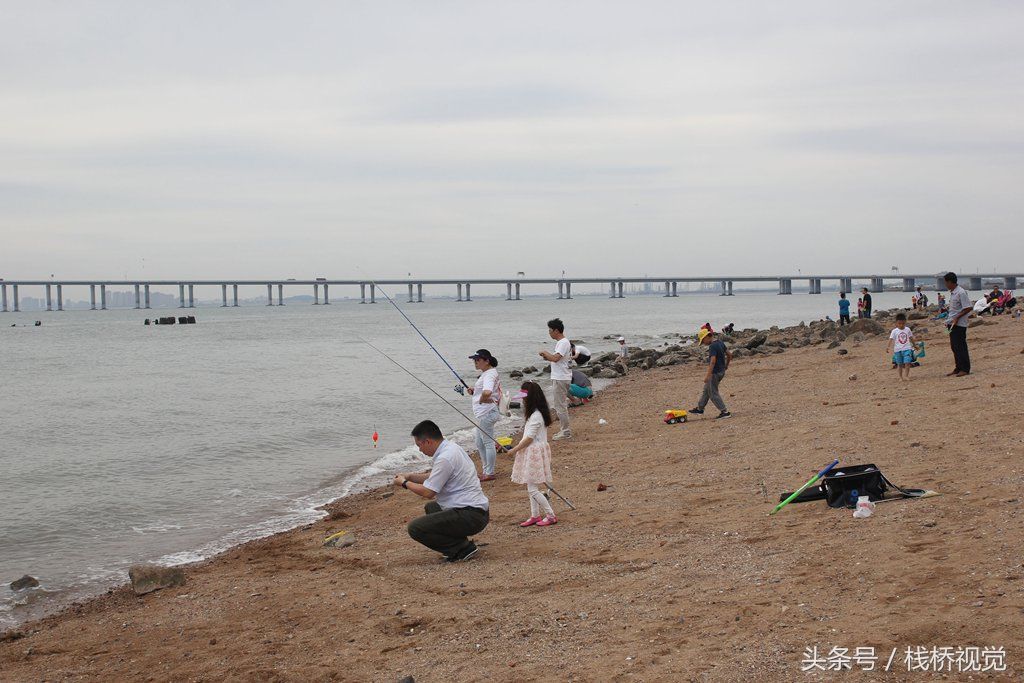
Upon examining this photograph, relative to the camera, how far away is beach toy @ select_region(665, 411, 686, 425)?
48.1 feet

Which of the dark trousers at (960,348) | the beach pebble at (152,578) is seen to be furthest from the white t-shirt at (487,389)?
the dark trousers at (960,348)

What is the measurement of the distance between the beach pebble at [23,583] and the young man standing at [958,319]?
500 inches

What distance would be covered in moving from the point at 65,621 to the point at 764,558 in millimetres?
6166

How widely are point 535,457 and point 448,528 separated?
3.92ft

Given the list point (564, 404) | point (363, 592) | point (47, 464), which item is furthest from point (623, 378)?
point (363, 592)

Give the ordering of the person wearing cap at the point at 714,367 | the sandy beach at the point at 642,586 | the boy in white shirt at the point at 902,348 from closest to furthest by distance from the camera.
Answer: the sandy beach at the point at 642,586 → the person wearing cap at the point at 714,367 → the boy in white shirt at the point at 902,348

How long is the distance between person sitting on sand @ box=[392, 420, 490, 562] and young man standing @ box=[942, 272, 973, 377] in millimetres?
8989

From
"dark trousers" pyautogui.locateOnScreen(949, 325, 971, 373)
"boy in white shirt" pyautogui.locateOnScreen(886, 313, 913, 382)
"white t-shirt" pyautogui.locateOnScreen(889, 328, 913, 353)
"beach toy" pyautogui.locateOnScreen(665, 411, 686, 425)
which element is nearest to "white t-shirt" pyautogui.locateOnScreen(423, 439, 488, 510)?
"beach toy" pyautogui.locateOnScreen(665, 411, 686, 425)

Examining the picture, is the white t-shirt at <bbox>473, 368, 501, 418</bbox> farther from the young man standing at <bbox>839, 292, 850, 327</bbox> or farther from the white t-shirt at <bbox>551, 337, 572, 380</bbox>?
the young man standing at <bbox>839, 292, 850, 327</bbox>

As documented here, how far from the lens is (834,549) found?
647cm

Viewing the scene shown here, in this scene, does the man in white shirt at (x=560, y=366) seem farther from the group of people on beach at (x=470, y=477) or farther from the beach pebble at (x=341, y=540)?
the beach pebble at (x=341, y=540)

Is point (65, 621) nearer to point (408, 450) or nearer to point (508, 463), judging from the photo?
point (508, 463)

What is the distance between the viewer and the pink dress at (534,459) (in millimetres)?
8695

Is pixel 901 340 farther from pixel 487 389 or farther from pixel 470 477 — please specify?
pixel 470 477
